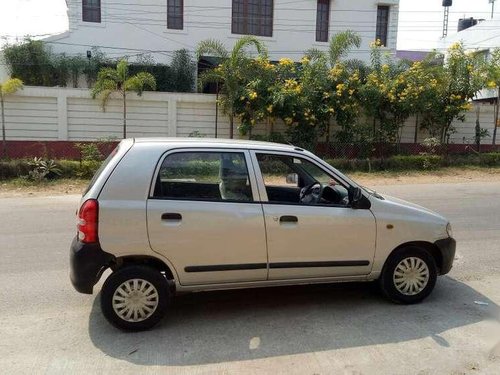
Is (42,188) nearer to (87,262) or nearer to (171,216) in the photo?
(87,262)

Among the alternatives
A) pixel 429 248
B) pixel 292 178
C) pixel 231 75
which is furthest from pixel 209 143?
pixel 231 75

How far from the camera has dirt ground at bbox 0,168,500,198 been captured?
1198 cm

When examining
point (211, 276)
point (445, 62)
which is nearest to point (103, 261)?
point (211, 276)

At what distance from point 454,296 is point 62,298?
13.1 ft

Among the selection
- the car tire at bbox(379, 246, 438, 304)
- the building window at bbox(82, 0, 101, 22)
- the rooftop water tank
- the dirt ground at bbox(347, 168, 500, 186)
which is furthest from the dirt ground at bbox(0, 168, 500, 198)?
the rooftop water tank

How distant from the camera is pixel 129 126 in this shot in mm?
16172

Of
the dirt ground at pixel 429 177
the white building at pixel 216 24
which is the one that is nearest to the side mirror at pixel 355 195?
the dirt ground at pixel 429 177

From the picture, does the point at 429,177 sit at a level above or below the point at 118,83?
below

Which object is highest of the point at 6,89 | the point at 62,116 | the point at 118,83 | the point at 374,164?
the point at 118,83

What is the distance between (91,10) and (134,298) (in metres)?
19.9

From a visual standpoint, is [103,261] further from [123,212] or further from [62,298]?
[62,298]

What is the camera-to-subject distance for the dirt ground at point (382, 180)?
12.0 m

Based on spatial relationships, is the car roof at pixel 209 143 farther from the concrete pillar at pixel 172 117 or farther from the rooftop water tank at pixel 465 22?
the rooftop water tank at pixel 465 22

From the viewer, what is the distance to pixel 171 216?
421 centimetres
